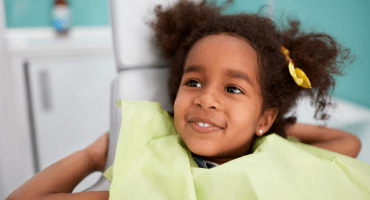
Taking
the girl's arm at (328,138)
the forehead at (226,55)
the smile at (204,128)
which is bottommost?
the girl's arm at (328,138)

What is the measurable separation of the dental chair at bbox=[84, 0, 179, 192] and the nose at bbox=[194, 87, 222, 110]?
25cm

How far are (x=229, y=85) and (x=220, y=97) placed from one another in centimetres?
4

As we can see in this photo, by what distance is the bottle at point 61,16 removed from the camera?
5.17ft

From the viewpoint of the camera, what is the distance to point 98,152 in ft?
2.35

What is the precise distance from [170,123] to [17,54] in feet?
3.33

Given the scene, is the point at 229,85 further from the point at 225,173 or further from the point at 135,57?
the point at 135,57

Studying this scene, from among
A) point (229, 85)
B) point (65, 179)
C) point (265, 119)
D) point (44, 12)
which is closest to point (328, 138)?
point (265, 119)

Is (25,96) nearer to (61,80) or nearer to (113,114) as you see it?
(61,80)

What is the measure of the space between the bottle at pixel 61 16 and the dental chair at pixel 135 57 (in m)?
0.98

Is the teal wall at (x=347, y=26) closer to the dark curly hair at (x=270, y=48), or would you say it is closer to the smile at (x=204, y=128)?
the dark curly hair at (x=270, y=48)

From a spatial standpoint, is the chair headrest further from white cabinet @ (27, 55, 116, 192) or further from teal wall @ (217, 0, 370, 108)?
white cabinet @ (27, 55, 116, 192)

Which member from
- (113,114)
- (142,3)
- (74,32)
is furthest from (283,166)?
(74,32)

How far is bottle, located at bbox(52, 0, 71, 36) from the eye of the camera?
1.58m

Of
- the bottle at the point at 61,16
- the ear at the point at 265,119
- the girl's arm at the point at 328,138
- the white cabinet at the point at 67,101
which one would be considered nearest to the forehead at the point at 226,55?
the ear at the point at 265,119
